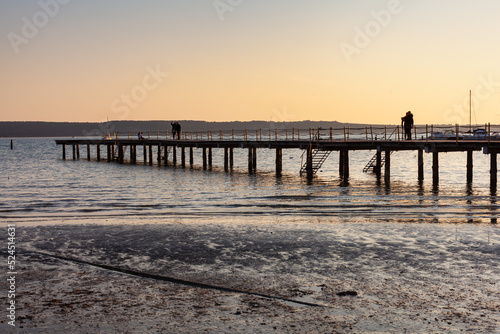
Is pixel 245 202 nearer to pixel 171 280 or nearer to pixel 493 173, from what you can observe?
pixel 171 280

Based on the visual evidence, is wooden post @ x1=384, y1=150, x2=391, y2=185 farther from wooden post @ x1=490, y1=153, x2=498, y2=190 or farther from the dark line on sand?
the dark line on sand

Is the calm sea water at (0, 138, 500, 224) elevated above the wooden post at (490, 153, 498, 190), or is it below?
below

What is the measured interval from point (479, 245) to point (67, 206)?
16710mm

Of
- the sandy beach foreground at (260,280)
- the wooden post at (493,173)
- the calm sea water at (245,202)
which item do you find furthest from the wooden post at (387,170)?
the sandy beach foreground at (260,280)

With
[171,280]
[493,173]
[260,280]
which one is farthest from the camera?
[493,173]

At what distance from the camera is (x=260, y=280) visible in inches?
397

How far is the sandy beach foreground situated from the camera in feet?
25.8

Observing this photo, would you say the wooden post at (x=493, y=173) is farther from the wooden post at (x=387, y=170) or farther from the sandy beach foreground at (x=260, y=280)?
the sandy beach foreground at (x=260, y=280)

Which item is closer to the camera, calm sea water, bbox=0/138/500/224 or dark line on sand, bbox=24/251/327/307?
dark line on sand, bbox=24/251/327/307

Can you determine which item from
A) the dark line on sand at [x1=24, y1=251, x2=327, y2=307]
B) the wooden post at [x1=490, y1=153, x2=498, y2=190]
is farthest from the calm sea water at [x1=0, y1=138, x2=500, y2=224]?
the dark line on sand at [x1=24, y1=251, x2=327, y2=307]

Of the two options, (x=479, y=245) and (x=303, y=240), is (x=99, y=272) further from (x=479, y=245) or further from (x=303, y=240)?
(x=479, y=245)

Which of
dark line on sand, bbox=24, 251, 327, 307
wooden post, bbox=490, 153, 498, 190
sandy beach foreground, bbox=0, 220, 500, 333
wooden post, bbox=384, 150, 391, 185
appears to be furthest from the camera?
wooden post, bbox=384, 150, 391, 185

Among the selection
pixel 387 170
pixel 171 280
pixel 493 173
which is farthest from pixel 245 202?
pixel 493 173

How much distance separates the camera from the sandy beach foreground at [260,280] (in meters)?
7.86
